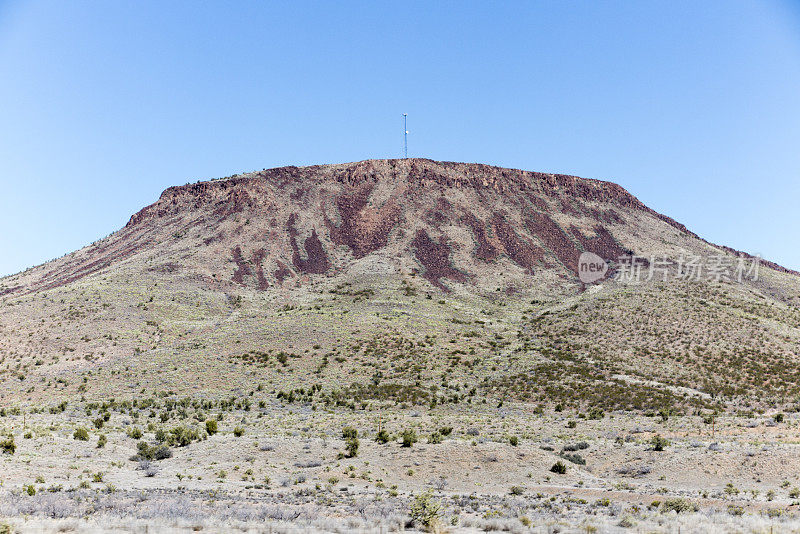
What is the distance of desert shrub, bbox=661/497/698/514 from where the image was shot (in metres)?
15.6

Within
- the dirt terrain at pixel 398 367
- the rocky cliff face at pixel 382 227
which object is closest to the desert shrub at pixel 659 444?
the dirt terrain at pixel 398 367

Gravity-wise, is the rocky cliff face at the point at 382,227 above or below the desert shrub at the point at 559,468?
above

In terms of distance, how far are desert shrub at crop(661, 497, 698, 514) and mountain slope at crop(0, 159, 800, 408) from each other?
2543cm

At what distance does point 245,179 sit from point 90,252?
93.0 feet

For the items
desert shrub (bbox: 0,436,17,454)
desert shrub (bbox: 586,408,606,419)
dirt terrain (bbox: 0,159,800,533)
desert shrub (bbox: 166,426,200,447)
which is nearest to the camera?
dirt terrain (bbox: 0,159,800,533)

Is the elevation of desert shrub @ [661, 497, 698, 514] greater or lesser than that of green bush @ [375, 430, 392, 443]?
greater

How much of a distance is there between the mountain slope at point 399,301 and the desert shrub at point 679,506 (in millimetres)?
25430

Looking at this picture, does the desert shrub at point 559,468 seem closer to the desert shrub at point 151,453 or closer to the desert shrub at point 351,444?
the desert shrub at point 351,444

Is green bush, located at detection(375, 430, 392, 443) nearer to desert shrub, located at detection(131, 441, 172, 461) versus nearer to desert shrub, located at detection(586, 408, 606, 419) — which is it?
desert shrub, located at detection(131, 441, 172, 461)

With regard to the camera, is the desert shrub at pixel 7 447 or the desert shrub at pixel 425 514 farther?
the desert shrub at pixel 7 447

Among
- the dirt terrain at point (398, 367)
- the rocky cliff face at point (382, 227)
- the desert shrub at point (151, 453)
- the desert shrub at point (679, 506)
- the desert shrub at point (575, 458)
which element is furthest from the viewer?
the rocky cliff face at point (382, 227)

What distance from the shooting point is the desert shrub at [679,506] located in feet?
51.1

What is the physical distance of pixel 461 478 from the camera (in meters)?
22.6

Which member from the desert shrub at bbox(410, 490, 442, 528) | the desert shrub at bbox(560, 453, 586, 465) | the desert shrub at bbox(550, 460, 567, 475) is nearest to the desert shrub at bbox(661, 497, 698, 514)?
the desert shrub at bbox(550, 460, 567, 475)
